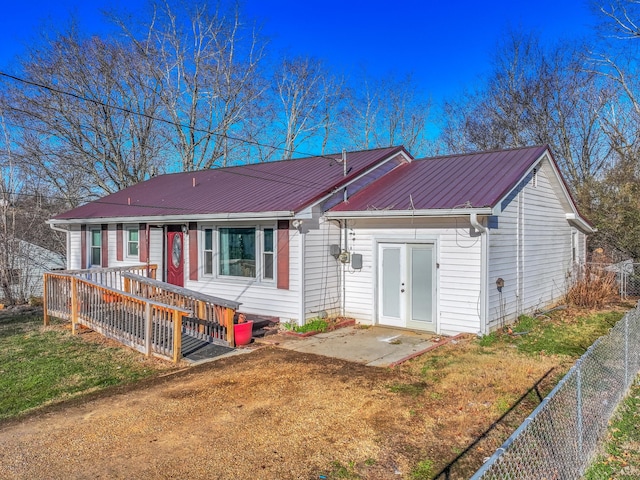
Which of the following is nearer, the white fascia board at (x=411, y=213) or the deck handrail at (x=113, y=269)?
the white fascia board at (x=411, y=213)

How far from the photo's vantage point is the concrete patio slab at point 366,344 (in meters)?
7.93

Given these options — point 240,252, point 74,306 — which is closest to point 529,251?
point 240,252

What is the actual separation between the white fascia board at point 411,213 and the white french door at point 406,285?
2.72ft

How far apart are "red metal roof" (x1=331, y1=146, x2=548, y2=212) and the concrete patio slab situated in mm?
2720

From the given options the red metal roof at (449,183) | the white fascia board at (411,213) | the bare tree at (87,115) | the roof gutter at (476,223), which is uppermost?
the bare tree at (87,115)

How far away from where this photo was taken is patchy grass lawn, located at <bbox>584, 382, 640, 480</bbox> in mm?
3965

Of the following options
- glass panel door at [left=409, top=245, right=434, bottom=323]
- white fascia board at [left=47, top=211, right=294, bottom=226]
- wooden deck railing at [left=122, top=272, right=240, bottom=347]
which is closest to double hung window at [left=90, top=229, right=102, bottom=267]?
white fascia board at [left=47, top=211, right=294, bottom=226]

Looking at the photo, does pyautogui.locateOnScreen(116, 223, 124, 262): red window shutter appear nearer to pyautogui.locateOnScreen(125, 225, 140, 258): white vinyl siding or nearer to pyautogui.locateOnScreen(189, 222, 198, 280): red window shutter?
pyautogui.locateOnScreen(125, 225, 140, 258): white vinyl siding

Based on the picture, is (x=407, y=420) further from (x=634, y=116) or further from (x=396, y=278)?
(x=634, y=116)

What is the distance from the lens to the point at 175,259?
508 inches

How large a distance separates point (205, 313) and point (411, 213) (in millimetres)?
4707

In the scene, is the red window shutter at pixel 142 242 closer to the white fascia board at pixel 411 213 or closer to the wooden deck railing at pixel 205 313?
the wooden deck railing at pixel 205 313

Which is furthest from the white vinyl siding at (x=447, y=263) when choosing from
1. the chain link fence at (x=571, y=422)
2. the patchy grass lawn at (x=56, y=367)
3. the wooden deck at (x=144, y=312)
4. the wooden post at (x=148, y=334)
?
the patchy grass lawn at (x=56, y=367)

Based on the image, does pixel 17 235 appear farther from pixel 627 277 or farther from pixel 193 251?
pixel 627 277
